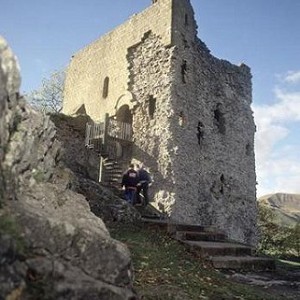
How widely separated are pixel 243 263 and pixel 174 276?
2670mm

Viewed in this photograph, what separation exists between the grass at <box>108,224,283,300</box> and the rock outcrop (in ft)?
4.20

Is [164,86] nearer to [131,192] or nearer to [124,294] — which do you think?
[131,192]

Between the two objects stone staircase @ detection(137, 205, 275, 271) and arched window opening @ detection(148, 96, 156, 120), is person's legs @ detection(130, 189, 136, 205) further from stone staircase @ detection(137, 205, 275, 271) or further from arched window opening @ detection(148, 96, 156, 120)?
arched window opening @ detection(148, 96, 156, 120)

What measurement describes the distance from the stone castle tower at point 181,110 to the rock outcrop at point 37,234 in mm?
12139

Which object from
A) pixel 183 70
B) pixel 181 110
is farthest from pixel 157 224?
pixel 183 70

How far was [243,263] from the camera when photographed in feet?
27.0

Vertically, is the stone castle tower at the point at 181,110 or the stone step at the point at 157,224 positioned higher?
the stone castle tower at the point at 181,110

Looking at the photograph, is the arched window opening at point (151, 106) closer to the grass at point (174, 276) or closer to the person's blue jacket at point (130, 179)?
the person's blue jacket at point (130, 179)

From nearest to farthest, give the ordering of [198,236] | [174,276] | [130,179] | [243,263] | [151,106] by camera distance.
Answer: [174,276]
[243,263]
[198,236]
[130,179]
[151,106]

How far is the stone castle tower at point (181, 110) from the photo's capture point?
17.1m

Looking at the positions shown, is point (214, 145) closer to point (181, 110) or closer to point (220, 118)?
point (220, 118)

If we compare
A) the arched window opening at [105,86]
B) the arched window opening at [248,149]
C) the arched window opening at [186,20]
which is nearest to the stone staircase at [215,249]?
the arched window opening at [186,20]

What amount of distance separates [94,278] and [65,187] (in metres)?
1.91

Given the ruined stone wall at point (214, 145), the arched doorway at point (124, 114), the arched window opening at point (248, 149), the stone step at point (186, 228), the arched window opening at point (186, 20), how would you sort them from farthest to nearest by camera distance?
the arched window opening at point (248, 149)
the arched doorway at point (124, 114)
the arched window opening at point (186, 20)
the ruined stone wall at point (214, 145)
the stone step at point (186, 228)
